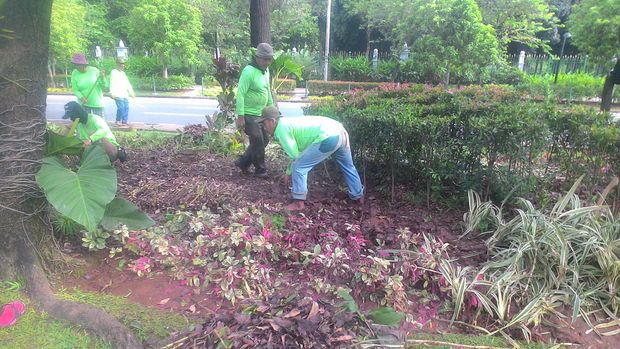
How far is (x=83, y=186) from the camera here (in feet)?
10.1

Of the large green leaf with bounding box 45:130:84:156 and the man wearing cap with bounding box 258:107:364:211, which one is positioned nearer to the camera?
the large green leaf with bounding box 45:130:84:156

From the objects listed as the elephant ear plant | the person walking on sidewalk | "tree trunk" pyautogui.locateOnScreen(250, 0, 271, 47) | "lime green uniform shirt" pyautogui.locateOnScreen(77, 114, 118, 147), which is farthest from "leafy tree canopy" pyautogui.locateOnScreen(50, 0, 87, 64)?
the elephant ear plant

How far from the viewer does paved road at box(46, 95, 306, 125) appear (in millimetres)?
14320

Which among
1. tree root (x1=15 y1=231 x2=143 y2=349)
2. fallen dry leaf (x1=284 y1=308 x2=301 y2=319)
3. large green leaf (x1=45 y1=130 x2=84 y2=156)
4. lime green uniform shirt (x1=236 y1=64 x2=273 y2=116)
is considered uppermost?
lime green uniform shirt (x1=236 y1=64 x2=273 y2=116)

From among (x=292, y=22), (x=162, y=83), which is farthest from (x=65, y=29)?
(x=292, y=22)

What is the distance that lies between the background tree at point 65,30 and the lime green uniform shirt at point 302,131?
2131 cm

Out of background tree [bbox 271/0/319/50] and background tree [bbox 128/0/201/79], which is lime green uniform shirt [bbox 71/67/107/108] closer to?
background tree [bbox 128/0/201/79]

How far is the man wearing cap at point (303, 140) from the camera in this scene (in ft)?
15.1

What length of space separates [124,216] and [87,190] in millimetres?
498

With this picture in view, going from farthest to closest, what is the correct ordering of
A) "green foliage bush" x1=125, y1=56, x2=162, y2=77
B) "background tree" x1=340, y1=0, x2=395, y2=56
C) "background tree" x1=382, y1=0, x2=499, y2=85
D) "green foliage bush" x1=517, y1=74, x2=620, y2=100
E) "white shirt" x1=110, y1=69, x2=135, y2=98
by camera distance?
"background tree" x1=340, y1=0, x2=395, y2=56, "green foliage bush" x1=125, y1=56, x2=162, y2=77, "green foliage bush" x1=517, y1=74, x2=620, y2=100, "background tree" x1=382, y1=0, x2=499, y2=85, "white shirt" x1=110, y1=69, x2=135, y2=98

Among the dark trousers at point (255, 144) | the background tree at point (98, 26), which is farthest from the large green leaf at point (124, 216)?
the background tree at point (98, 26)

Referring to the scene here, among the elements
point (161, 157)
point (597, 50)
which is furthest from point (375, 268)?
point (597, 50)

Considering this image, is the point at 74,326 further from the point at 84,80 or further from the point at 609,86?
the point at 609,86

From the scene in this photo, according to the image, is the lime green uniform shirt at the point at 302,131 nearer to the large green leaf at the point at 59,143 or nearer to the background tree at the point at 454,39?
the large green leaf at the point at 59,143
